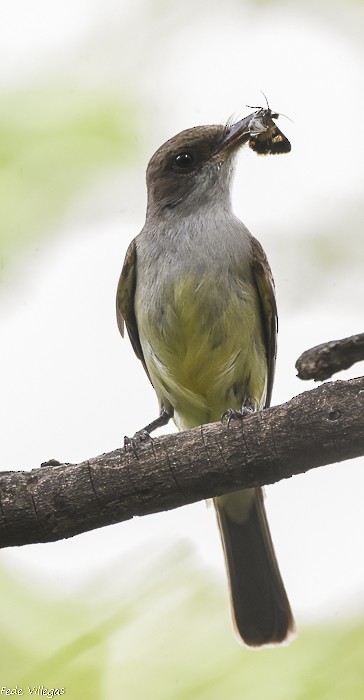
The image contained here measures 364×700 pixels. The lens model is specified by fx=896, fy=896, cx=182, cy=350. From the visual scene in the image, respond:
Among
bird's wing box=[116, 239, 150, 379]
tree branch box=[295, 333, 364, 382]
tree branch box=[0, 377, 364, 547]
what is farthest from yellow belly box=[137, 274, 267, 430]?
tree branch box=[295, 333, 364, 382]

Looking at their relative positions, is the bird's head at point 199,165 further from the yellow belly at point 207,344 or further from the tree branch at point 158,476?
the tree branch at point 158,476

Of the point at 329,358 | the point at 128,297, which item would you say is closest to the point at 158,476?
the point at 329,358

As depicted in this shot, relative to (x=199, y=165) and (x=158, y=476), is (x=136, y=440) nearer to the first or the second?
(x=158, y=476)

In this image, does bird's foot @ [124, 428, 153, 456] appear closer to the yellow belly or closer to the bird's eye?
the yellow belly

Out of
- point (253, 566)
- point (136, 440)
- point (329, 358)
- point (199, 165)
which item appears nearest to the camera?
point (329, 358)

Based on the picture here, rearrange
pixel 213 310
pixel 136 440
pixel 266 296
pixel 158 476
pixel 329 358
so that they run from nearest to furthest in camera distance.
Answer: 1. pixel 329 358
2. pixel 158 476
3. pixel 136 440
4. pixel 213 310
5. pixel 266 296

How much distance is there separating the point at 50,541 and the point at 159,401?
2.09 meters

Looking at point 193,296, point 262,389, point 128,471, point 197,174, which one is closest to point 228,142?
point 197,174

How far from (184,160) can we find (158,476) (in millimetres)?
2522

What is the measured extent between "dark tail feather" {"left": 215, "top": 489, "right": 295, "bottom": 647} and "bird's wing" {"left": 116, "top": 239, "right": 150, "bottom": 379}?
1.05 metres

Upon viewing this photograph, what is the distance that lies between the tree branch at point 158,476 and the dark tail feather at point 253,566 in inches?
66.3

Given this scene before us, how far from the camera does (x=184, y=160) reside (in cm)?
539

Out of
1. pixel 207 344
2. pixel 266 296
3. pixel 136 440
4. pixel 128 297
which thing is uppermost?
pixel 128 297

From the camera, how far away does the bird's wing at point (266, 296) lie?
516 centimetres
